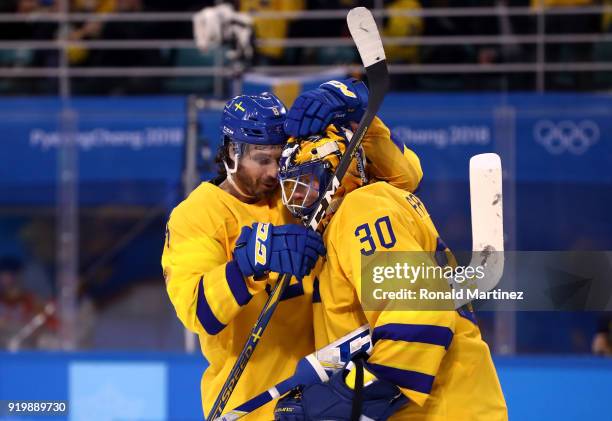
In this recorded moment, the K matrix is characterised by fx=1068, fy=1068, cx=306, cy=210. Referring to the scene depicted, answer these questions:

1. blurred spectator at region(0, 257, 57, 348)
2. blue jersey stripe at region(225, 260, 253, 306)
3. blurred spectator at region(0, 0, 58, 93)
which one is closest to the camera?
blue jersey stripe at region(225, 260, 253, 306)

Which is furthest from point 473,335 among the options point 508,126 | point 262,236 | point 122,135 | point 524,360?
point 122,135

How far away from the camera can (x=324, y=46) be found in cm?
666

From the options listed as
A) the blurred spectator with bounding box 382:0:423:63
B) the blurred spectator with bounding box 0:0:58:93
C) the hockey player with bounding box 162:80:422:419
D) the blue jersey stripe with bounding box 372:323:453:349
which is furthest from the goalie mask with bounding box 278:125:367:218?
the blurred spectator with bounding box 0:0:58:93

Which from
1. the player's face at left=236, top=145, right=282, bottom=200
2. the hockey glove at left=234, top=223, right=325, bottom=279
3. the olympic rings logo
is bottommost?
the hockey glove at left=234, top=223, right=325, bottom=279

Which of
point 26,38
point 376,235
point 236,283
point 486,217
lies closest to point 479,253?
point 486,217

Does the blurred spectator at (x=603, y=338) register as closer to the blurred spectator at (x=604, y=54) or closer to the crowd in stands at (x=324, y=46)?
the crowd in stands at (x=324, y=46)

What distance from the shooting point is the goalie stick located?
236 centimetres

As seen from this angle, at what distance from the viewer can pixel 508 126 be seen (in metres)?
4.97

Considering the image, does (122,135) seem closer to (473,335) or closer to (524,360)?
(524,360)

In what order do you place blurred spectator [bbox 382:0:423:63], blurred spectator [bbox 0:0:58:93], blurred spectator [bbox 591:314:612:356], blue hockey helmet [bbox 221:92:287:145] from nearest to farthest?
1. blue hockey helmet [bbox 221:92:287:145]
2. blurred spectator [bbox 591:314:612:356]
3. blurred spectator [bbox 382:0:423:63]
4. blurred spectator [bbox 0:0:58:93]

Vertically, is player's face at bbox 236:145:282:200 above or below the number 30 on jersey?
above

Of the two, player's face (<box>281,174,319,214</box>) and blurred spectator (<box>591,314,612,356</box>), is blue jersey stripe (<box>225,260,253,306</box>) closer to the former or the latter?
player's face (<box>281,174,319,214</box>)

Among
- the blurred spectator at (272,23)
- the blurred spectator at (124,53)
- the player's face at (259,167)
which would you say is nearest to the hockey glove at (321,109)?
the player's face at (259,167)

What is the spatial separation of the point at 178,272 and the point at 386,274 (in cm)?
57
